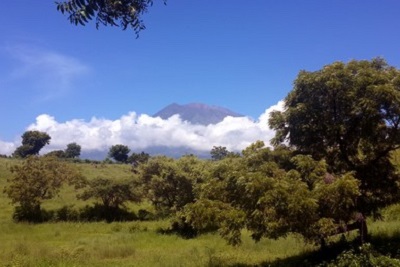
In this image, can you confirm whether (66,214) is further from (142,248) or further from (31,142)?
(31,142)

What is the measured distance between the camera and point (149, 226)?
32.2 m

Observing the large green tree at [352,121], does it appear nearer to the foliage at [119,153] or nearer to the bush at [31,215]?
the bush at [31,215]

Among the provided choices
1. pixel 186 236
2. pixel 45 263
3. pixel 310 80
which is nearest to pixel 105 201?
pixel 186 236

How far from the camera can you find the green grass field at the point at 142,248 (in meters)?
17.2

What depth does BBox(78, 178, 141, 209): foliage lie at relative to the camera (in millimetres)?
36250

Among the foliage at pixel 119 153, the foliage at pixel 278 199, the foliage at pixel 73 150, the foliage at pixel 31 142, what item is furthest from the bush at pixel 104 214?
the foliage at pixel 73 150

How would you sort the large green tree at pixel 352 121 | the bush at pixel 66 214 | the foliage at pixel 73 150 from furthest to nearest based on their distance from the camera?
the foliage at pixel 73 150 → the bush at pixel 66 214 → the large green tree at pixel 352 121

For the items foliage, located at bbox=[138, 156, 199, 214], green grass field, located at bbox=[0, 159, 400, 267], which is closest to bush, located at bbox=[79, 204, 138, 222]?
green grass field, located at bbox=[0, 159, 400, 267]

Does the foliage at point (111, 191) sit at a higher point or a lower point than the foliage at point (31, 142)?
lower

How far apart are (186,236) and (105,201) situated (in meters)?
11.9

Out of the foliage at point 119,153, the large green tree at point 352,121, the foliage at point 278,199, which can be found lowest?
the foliage at point 278,199

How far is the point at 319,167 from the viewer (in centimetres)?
1375

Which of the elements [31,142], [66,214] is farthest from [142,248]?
[31,142]

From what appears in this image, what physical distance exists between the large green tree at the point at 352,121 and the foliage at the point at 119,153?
92675 millimetres
